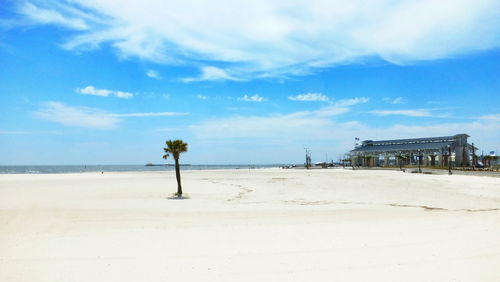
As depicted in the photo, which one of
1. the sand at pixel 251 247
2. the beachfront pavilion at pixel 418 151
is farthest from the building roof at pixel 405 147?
the sand at pixel 251 247

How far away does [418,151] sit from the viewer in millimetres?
89625

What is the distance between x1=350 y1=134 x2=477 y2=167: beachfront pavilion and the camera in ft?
271

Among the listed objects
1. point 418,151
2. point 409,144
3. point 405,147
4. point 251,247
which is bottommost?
point 251,247

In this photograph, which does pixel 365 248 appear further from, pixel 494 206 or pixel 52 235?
pixel 494 206

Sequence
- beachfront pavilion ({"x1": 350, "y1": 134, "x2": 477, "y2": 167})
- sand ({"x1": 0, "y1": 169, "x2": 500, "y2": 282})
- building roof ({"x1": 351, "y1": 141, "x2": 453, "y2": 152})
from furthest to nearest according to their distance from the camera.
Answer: building roof ({"x1": 351, "y1": 141, "x2": 453, "y2": 152}), beachfront pavilion ({"x1": 350, "y1": 134, "x2": 477, "y2": 167}), sand ({"x1": 0, "y1": 169, "x2": 500, "y2": 282})

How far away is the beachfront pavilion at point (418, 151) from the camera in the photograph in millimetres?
82562

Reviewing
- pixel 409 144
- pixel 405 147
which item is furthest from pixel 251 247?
pixel 409 144

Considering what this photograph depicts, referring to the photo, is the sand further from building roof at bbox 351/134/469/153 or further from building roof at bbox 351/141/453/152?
building roof at bbox 351/134/469/153

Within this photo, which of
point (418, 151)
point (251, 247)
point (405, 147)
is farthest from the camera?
point (405, 147)

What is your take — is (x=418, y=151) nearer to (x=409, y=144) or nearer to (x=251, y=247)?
(x=409, y=144)

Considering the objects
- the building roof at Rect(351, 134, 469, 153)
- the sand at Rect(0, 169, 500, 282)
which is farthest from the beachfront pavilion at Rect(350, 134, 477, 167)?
the sand at Rect(0, 169, 500, 282)

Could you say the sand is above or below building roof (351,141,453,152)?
below

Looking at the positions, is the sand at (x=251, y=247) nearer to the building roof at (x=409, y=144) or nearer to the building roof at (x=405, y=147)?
the building roof at (x=405, y=147)

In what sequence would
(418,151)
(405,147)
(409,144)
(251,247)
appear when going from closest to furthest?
(251,247) → (418,151) → (405,147) → (409,144)
